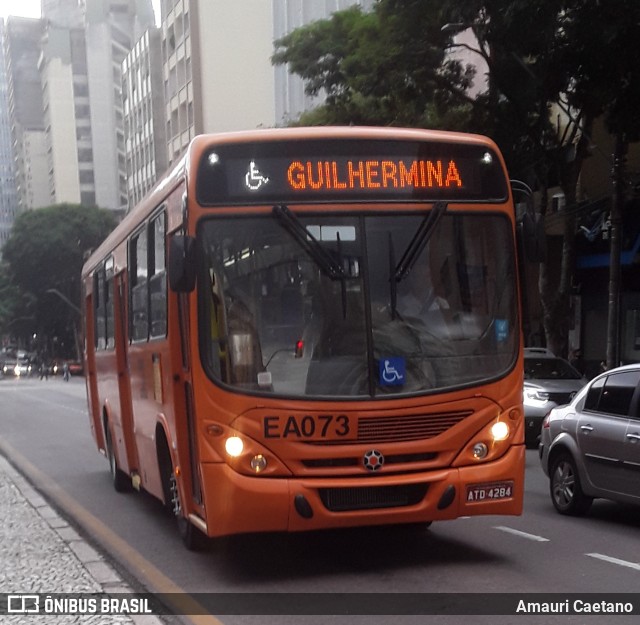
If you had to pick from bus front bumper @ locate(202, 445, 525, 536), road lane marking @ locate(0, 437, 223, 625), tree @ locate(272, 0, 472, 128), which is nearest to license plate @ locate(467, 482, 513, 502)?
bus front bumper @ locate(202, 445, 525, 536)

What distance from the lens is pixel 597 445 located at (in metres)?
10.1

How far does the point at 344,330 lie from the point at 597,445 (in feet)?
11.7

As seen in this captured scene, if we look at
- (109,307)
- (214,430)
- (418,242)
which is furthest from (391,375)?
(109,307)

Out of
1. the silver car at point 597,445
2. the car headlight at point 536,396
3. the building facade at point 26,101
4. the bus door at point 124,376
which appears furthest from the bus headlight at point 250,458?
the building facade at point 26,101

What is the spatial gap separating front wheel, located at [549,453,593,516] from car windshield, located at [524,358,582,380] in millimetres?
8559

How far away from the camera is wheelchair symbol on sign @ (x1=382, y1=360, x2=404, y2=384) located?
7.64m

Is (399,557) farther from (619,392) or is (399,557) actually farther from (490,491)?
(619,392)

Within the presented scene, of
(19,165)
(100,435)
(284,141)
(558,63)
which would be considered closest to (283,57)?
(558,63)

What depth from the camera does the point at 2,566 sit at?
8328 mm

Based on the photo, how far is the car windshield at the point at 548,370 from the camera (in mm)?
19609

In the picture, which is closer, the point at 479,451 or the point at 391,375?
the point at 391,375

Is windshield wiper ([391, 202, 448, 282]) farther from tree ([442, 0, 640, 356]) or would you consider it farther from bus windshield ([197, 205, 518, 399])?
tree ([442, 0, 640, 356])

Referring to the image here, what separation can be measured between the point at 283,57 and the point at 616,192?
1019 cm

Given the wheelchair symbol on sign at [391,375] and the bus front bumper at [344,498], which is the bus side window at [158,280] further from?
the wheelchair symbol on sign at [391,375]
